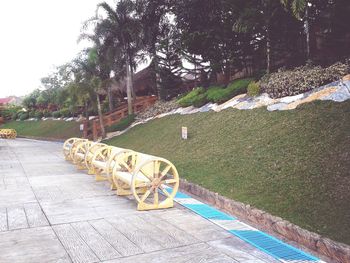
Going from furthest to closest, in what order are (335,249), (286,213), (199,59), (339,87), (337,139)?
(199,59)
(339,87)
(337,139)
(286,213)
(335,249)

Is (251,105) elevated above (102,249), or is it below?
above

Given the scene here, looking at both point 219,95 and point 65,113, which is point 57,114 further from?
point 219,95

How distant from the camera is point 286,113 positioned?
32.8 feet

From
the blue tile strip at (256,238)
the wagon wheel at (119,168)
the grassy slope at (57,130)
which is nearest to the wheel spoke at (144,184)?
the blue tile strip at (256,238)

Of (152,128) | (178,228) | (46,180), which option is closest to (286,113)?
(178,228)

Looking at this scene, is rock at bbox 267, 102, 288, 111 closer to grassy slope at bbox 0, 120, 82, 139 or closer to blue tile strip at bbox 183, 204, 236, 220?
blue tile strip at bbox 183, 204, 236, 220

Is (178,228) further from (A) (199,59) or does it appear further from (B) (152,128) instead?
(A) (199,59)

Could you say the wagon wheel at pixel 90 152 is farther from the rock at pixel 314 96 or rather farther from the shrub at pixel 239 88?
the shrub at pixel 239 88

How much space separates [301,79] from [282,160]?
4287mm

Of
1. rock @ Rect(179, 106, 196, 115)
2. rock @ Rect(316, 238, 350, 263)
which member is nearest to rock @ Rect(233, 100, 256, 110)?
rock @ Rect(179, 106, 196, 115)

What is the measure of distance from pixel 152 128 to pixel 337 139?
10.3 meters

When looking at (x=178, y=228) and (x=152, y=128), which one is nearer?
(x=178, y=228)

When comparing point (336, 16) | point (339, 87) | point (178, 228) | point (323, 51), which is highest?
point (336, 16)

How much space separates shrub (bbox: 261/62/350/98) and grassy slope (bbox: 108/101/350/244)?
102 centimetres
